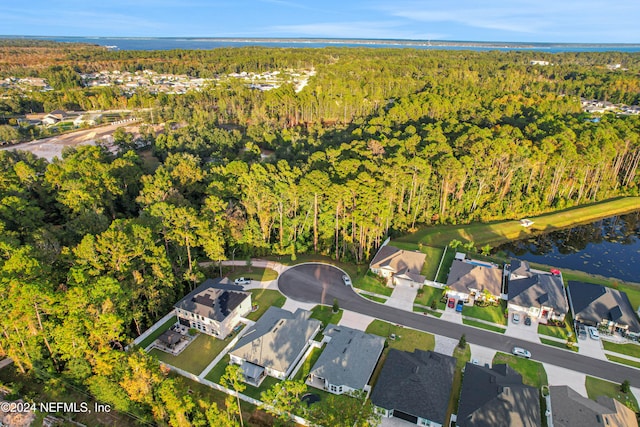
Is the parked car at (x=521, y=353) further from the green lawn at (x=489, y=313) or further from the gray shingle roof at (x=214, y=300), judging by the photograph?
the gray shingle roof at (x=214, y=300)

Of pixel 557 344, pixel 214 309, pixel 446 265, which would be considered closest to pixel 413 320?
pixel 446 265

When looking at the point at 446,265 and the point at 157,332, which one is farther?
the point at 446,265

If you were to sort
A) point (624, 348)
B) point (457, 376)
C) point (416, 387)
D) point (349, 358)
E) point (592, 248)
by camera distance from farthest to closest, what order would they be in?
point (592, 248) < point (624, 348) < point (457, 376) < point (349, 358) < point (416, 387)

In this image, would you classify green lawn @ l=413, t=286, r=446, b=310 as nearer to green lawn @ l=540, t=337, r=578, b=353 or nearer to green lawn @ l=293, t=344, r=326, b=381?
green lawn @ l=540, t=337, r=578, b=353

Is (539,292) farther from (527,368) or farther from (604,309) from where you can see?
(527,368)

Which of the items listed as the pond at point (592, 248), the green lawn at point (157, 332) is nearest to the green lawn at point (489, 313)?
the pond at point (592, 248)

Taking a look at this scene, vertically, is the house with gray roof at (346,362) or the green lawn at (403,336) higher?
the house with gray roof at (346,362)
